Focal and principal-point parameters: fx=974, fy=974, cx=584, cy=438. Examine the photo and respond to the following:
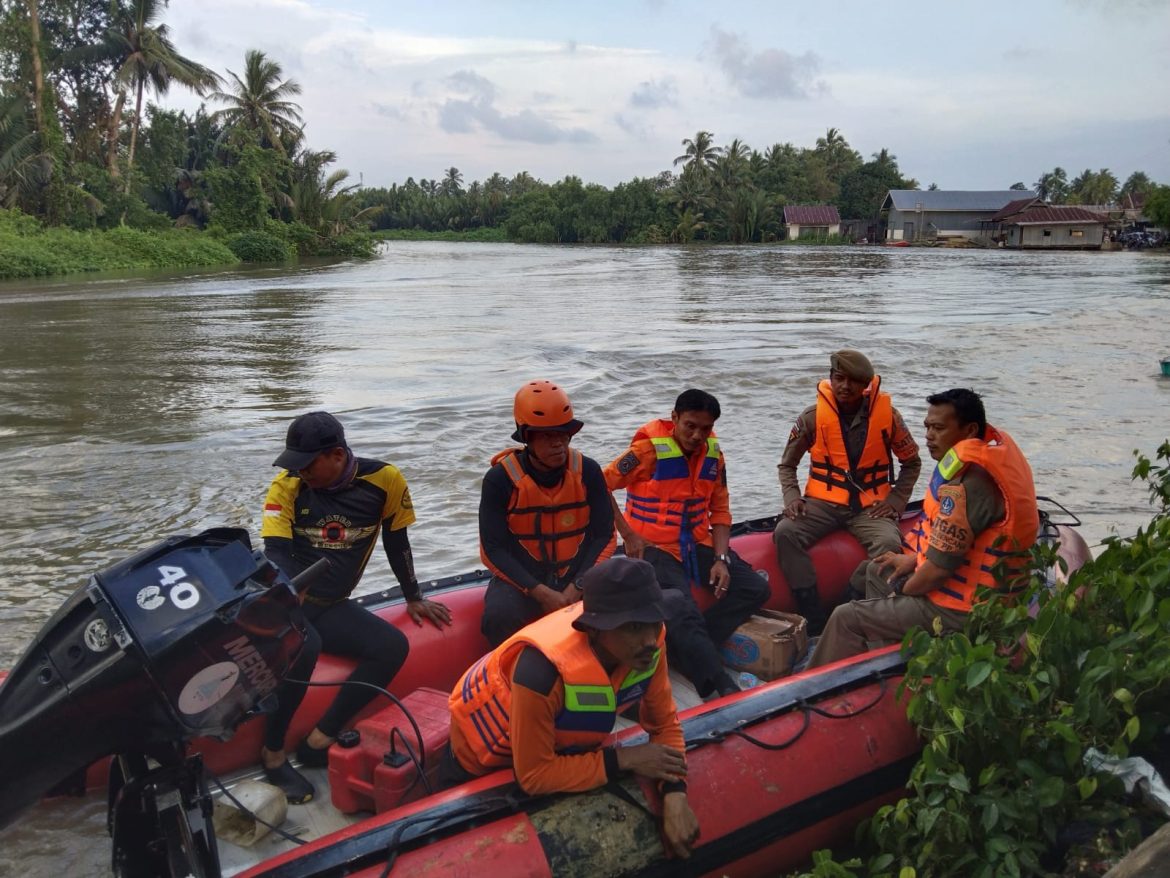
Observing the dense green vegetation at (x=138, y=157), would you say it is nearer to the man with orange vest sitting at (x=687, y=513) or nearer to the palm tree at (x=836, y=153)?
the man with orange vest sitting at (x=687, y=513)

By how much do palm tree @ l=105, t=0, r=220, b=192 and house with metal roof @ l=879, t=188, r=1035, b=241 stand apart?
3920 cm

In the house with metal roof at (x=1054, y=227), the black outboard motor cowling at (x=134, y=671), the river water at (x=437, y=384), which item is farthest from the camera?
the house with metal roof at (x=1054, y=227)

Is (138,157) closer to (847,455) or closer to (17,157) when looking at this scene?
(17,157)

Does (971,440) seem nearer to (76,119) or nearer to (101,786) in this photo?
(101,786)

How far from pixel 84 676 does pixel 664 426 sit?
7.79ft

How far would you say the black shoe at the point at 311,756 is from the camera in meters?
3.09

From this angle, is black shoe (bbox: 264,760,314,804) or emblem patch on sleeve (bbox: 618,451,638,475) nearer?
black shoe (bbox: 264,760,314,804)

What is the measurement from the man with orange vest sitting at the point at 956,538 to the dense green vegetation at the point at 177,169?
28.9 meters

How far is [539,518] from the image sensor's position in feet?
11.5

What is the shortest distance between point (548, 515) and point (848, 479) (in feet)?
5.25

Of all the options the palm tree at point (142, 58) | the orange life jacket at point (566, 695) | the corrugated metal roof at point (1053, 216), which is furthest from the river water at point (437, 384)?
the corrugated metal roof at point (1053, 216)

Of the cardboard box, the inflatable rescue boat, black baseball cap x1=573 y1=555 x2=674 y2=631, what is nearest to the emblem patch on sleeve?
the cardboard box

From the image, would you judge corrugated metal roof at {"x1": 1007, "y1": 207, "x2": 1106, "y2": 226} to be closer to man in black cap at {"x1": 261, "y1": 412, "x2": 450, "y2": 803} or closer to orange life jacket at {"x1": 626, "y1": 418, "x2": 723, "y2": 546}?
orange life jacket at {"x1": 626, "y1": 418, "x2": 723, "y2": 546}

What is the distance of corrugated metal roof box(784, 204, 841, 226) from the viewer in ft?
198
